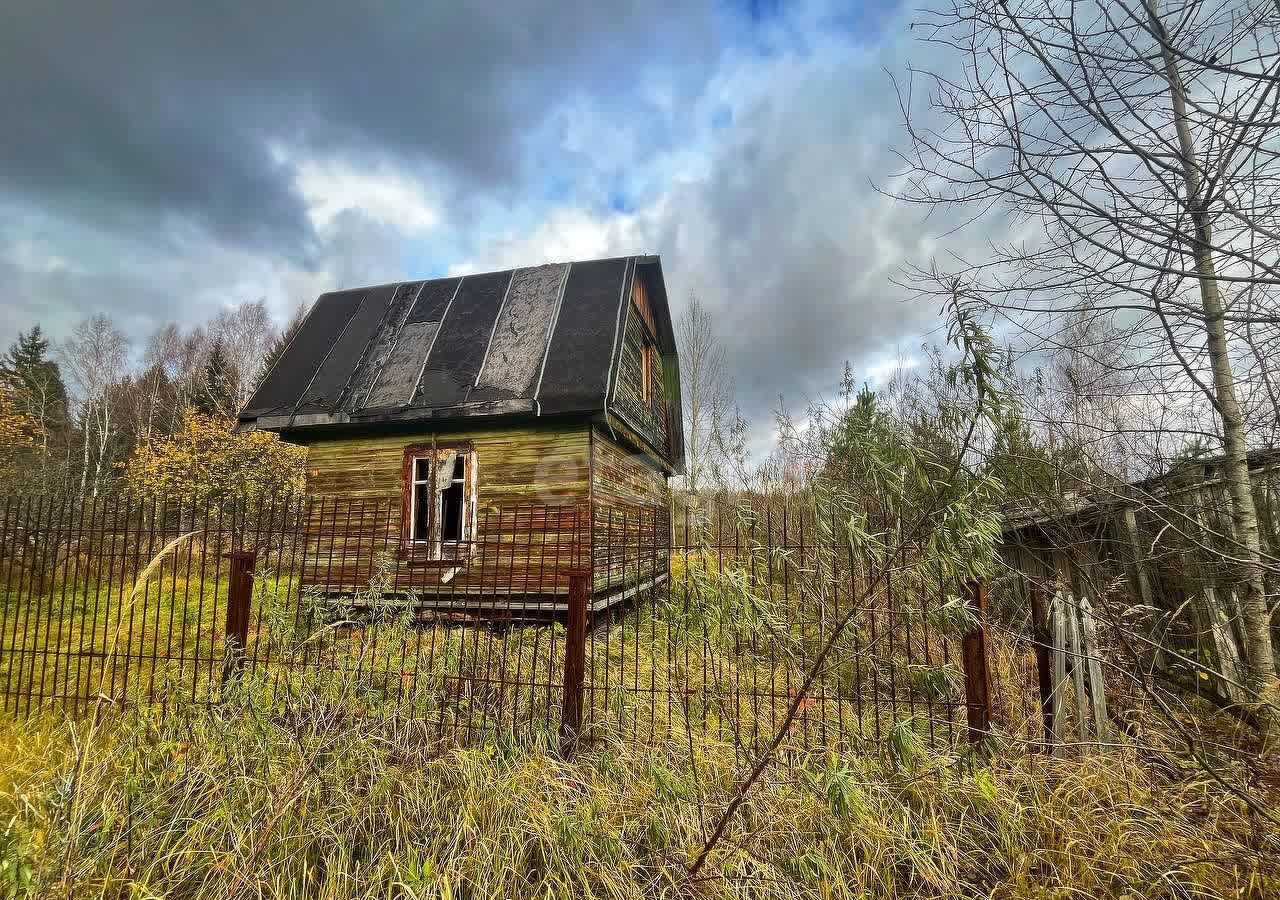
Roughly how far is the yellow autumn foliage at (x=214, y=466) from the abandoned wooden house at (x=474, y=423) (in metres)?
10.3

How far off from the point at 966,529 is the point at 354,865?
3.86m

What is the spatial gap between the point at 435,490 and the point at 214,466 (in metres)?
16.6

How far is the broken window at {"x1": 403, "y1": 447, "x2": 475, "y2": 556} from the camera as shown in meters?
8.90

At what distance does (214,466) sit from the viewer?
19.9 m

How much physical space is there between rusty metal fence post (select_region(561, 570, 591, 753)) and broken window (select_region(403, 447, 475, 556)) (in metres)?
4.85

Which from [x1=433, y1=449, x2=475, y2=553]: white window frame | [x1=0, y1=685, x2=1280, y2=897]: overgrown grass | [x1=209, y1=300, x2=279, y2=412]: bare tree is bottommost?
[x1=0, y1=685, x2=1280, y2=897]: overgrown grass

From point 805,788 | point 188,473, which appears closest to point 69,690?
point 805,788

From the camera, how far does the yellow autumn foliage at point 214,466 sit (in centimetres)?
1883

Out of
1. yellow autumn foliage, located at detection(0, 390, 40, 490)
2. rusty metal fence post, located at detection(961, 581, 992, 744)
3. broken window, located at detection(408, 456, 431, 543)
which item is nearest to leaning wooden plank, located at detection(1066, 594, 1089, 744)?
rusty metal fence post, located at detection(961, 581, 992, 744)

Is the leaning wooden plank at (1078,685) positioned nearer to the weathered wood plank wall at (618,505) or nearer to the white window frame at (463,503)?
the weathered wood plank wall at (618,505)

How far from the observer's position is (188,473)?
1969 centimetres

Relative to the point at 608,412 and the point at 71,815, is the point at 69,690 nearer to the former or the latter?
the point at 71,815

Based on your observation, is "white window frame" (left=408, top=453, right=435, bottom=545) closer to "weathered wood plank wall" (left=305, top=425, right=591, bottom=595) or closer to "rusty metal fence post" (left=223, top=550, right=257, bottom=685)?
"weathered wood plank wall" (left=305, top=425, right=591, bottom=595)

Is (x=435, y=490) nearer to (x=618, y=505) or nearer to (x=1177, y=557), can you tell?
(x=618, y=505)
